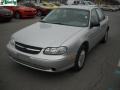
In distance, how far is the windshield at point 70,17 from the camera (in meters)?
5.24

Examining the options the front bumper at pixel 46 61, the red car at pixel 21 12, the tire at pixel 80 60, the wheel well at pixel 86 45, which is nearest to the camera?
the front bumper at pixel 46 61

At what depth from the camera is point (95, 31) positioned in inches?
220

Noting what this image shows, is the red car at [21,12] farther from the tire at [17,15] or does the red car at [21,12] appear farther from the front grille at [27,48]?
the front grille at [27,48]

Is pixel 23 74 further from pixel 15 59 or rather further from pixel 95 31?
pixel 95 31

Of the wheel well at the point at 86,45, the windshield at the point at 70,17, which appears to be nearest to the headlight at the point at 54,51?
the wheel well at the point at 86,45

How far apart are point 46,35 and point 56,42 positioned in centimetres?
44

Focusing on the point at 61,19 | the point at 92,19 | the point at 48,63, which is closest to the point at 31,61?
the point at 48,63

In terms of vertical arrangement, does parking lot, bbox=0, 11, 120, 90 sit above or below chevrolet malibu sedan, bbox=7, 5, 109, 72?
below

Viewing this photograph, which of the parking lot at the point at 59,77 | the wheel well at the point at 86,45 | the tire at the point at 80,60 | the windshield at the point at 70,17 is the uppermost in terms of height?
the windshield at the point at 70,17

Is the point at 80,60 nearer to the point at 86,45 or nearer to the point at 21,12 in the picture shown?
the point at 86,45

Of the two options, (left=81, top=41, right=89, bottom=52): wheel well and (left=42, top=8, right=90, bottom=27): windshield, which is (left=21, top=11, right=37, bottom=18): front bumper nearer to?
(left=42, top=8, right=90, bottom=27): windshield

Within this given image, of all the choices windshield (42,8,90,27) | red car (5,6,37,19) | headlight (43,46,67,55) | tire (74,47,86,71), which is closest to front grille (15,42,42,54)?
headlight (43,46,67,55)

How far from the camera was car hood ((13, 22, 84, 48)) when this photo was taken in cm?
409

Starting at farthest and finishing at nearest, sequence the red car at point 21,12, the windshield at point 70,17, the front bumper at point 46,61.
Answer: the red car at point 21,12, the windshield at point 70,17, the front bumper at point 46,61
